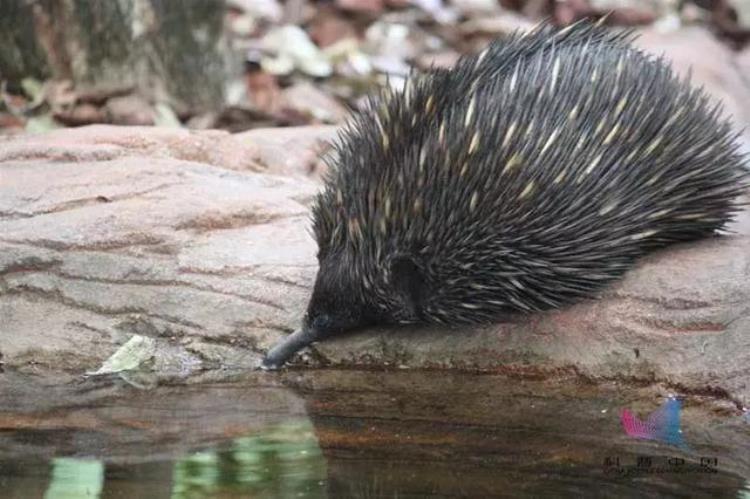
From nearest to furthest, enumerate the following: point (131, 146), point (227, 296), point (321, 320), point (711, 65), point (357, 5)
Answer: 1. point (321, 320)
2. point (227, 296)
3. point (131, 146)
4. point (711, 65)
5. point (357, 5)

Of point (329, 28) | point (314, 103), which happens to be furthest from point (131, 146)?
point (329, 28)

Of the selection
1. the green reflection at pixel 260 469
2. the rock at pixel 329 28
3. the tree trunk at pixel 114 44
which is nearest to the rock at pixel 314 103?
the rock at pixel 329 28

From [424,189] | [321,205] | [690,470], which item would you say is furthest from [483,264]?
[690,470]

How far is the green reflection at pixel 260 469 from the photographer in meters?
2.96

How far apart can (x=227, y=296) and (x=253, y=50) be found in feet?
14.6

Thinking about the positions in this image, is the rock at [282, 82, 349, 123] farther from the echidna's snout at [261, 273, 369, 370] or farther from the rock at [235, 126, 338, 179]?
the echidna's snout at [261, 273, 369, 370]

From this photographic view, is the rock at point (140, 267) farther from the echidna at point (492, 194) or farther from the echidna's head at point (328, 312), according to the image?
the echidna at point (492, 194)

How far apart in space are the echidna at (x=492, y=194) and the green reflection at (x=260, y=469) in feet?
2.46

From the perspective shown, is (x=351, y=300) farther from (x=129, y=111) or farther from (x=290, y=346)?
(x=129, y=111)

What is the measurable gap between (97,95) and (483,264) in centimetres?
366

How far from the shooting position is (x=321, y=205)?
13.9 ft

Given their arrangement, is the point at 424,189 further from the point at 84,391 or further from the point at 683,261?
the point at 84,391

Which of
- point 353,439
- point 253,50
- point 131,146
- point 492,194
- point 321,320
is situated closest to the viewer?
point 353,439

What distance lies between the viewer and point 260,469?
10.4ft
